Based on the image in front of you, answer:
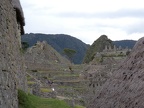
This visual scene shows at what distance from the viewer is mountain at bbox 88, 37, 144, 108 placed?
21.6 ft

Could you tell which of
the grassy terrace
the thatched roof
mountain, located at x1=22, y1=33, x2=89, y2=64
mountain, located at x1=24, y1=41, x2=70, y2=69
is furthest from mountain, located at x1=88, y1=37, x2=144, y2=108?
mountain, located at x1=22, y1=33, x2=89, y2=64

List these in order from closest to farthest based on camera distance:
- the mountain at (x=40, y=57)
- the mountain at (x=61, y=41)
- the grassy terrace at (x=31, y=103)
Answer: the grassy terrace at (x=31, y=103) → the mountain at (x=40, y=57) → the mountain at (x=61, y=41)

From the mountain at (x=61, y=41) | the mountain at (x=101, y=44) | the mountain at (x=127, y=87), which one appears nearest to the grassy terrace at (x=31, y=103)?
the mountain at (x=127, y=87)

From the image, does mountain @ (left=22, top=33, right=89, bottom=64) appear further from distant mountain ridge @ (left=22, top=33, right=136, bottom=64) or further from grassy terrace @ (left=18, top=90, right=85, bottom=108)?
grassy terrace @ (left=18, top=90, right=85, bottom=108)

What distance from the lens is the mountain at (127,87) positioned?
6.57 metres

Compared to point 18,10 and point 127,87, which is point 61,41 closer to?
point 18,10

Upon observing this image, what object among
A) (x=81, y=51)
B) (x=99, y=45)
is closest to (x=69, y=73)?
(x=99, y=45)

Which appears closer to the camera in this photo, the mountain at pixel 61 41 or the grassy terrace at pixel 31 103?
the grassy terrace at pixel 31 103

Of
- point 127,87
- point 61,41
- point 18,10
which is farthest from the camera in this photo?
point 61,41

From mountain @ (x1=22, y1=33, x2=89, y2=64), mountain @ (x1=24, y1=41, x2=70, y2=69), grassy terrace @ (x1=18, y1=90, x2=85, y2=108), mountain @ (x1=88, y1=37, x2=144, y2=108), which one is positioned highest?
mountain @ (x1=22, y1=33, x2=89, y2=64)

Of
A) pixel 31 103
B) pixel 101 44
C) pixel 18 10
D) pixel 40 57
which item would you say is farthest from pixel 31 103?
pixel 101 44

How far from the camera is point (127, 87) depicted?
23.9 feet

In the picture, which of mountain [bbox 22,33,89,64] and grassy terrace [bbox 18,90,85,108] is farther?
mountain [bbox 22,33,89,64]

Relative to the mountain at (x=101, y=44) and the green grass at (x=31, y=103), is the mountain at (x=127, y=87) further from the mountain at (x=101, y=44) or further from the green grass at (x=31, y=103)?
the mountain at (x=101, y=44)
